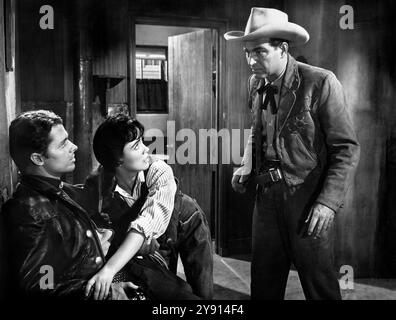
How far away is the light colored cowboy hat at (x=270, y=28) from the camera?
88.8 inches

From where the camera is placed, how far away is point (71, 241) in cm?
183

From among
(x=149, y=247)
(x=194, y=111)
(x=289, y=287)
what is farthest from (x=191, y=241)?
(x=194, y=111)

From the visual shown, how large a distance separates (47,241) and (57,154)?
35 centimetres

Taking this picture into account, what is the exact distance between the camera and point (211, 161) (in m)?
3.90

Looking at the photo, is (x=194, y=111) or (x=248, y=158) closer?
(x=248, y=158)

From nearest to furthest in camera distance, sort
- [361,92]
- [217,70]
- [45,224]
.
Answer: [45,224]
[361,92]
[217,70]

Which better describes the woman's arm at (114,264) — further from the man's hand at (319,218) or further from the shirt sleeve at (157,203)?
the man's hand at (319,218)

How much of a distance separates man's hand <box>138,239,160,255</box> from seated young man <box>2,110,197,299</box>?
0.58 feet

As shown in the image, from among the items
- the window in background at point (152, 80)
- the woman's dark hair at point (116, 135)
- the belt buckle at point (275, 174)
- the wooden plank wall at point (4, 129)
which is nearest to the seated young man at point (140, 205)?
the woman's dark hair at point (116, 135)

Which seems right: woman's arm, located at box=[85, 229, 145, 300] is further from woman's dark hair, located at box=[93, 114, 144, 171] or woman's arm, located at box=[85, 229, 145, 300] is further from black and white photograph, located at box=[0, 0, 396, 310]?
woman's dark hair, located at box=[93, 114, 144, 171]

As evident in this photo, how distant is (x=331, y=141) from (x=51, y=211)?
1.29 meters

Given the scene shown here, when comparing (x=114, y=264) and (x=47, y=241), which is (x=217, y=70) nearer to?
(x=114, y=264)

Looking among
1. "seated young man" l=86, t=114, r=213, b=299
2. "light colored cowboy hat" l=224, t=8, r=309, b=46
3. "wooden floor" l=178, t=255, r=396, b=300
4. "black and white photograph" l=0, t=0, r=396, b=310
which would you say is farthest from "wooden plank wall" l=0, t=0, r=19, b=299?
"wooden floor" l=178, t=255, r=396, b=300

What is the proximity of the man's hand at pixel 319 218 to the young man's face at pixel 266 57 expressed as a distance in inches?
27.2
